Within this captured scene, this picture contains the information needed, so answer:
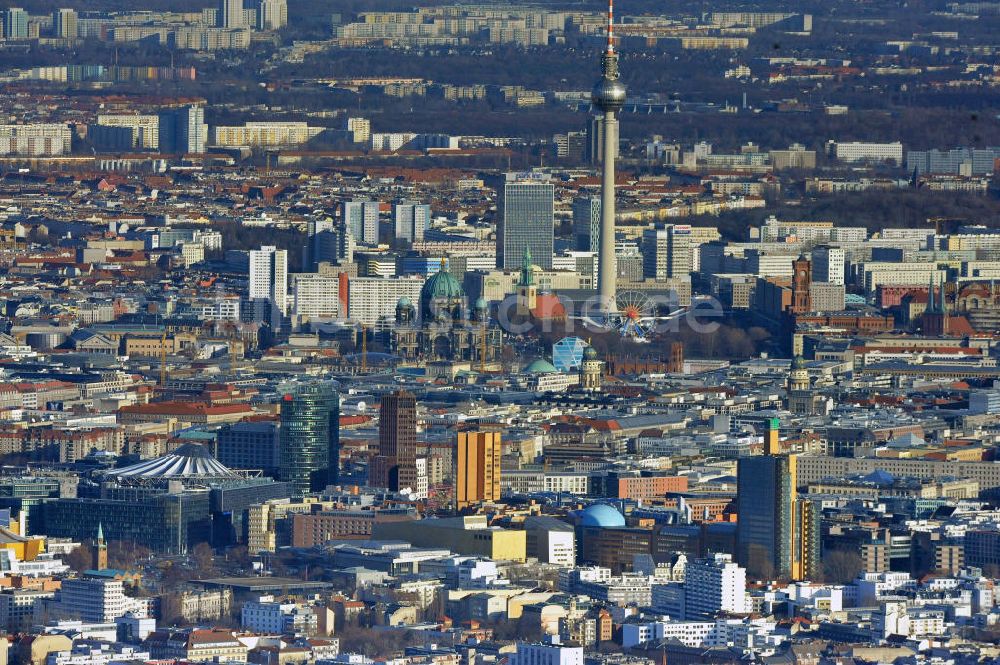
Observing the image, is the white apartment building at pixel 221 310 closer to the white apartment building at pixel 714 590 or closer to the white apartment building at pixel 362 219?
the white apartment building at pixel 362 219

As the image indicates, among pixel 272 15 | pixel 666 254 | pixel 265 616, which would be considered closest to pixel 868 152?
pixel 666 254

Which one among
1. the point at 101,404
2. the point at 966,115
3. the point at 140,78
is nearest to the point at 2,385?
the point at 101,404

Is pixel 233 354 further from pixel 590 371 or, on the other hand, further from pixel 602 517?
pixel 602 517

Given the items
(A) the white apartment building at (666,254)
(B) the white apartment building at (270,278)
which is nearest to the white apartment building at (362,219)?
(A) the white apartment building at (666,254)

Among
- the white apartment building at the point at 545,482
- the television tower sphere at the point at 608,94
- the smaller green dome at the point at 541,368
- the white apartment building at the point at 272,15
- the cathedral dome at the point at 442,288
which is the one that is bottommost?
the smaller green dome at the point at 541,368

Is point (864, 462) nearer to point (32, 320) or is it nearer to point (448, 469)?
point (448, 469)

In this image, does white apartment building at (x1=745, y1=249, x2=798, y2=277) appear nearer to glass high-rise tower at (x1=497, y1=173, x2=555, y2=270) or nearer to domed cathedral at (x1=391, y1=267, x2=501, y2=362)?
glass high-rise tower at (x1=497, y1=173, x2=555, y2=270)
